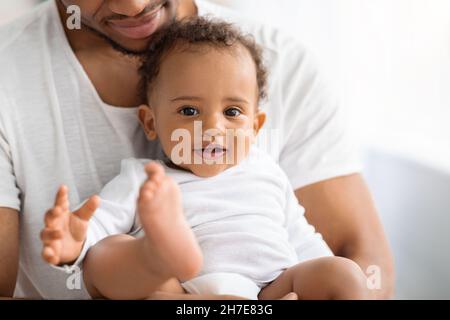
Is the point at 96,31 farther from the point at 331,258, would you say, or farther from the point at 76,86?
the point at 331,258

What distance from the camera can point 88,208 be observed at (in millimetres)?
697

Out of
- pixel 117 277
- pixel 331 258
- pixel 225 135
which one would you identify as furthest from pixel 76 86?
pixel 331 258

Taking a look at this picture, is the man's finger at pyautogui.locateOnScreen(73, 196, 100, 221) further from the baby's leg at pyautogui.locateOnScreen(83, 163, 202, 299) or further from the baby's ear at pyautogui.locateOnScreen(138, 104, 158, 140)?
the baby's ear at pyautogui.locateOnScreen(138, 104, 158, 140)

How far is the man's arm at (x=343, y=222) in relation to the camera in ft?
3.56

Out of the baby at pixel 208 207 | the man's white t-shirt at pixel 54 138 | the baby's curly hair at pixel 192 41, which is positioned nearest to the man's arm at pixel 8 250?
the man's white t-shirt at pixel 54 138

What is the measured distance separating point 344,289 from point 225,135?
272 millimetres

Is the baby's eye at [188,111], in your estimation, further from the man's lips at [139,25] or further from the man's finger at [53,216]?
the man's finger at [53,216]

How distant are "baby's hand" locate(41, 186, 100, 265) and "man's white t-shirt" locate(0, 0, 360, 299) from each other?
20 centimetres

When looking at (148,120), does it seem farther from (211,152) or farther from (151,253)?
(151,253)

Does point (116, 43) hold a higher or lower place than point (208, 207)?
higher

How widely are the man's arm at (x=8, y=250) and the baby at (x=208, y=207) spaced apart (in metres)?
0.17

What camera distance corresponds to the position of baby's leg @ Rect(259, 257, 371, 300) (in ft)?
2.53

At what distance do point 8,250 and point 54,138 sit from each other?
19cm

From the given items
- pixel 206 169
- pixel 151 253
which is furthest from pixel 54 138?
pixel 151 253
